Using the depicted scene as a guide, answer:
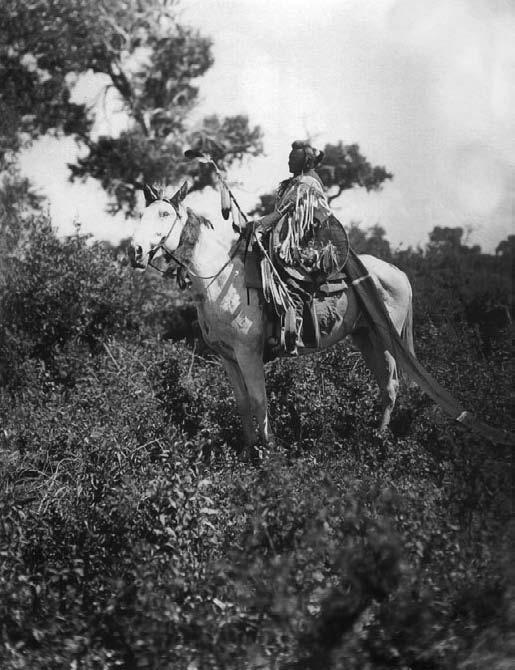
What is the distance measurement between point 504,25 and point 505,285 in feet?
6.35

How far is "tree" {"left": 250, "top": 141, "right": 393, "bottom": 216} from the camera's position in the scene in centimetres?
817

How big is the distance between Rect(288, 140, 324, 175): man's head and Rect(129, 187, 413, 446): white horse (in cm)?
67

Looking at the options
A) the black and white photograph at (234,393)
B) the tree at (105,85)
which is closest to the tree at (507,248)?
the black and white photograph at (234,393)

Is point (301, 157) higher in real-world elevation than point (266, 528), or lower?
higher

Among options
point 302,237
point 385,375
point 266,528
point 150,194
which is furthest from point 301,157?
point 266,528

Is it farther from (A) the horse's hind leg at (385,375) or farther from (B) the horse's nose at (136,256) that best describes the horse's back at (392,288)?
(B) the horse's nose at (136,256)

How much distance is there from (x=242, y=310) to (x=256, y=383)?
52 cm

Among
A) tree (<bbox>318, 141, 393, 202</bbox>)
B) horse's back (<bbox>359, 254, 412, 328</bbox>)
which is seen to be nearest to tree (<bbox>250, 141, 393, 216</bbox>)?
tree (<bbox>318, 141, 393, 202</bbox>)

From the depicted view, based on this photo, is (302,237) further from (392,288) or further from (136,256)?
(136,256)

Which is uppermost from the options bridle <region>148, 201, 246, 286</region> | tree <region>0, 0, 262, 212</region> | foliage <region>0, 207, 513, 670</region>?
tree <region>0, 0, 262, 212</region>

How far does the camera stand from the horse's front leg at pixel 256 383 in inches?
283

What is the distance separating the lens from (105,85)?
410 inches

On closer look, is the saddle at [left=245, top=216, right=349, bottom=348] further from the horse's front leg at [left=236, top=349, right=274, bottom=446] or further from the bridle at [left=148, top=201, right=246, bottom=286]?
the horse's front leg at [left=236, top=349, right=274, bottom=446]

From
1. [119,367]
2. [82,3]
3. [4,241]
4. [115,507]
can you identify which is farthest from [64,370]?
[115,507]
